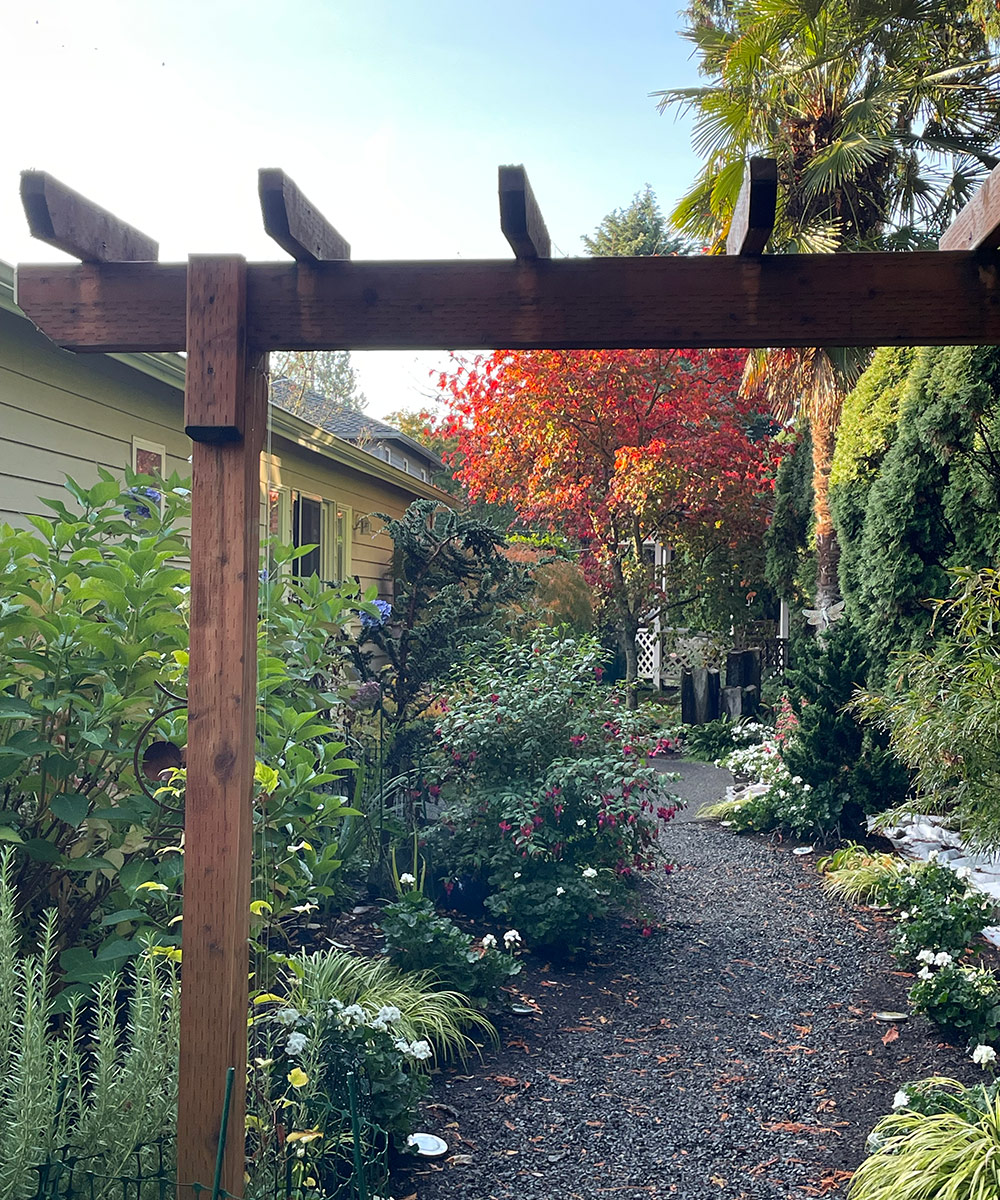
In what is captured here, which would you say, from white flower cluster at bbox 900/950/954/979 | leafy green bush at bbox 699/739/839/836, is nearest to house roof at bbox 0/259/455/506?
white flower cluster at bbox 900/950/954/979

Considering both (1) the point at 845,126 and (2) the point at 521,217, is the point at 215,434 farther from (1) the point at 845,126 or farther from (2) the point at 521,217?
(1) the point at 845,126

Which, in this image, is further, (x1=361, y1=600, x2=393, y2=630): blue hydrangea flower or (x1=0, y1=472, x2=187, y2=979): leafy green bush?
(x1=361, y1=600, x2=393, y2=630): blue hydrangea flower

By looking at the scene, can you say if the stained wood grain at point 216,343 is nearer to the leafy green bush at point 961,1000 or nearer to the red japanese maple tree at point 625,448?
the leafy green bush at point 961,1000

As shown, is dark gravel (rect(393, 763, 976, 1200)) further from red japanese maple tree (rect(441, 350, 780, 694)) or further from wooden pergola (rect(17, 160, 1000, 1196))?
red japanese maple tree (rect(441, 350, 780, 694))

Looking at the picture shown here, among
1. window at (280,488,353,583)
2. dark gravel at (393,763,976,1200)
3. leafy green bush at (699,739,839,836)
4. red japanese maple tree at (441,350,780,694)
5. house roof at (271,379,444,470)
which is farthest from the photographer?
house roof at (271,379,444,470)

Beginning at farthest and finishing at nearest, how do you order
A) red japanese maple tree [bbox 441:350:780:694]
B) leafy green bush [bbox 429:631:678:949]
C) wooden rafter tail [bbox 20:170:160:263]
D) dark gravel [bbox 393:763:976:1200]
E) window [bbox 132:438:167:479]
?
1. red japanese maple tree [bbox 441:350:780:694]
2. window [bbox 132:438:167:479]
3. leafy green bush [bbox 429:631:678:949]
4. dark gravel [bbox 393:763:976:1200]
5. wooden rafter tail [bbox 20:170:160:263]

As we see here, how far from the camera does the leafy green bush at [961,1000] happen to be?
3.96m

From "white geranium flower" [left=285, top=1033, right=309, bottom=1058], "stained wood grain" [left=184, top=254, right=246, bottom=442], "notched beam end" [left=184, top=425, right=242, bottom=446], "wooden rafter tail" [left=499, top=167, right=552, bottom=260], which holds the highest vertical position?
"wooden rafter tail" [left=499, top=167, right=552, bottom=260]

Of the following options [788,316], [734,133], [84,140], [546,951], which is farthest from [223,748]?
[84,140]

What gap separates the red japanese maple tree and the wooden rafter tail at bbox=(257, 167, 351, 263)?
1020 cm

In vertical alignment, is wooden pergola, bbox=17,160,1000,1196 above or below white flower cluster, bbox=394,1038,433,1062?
above

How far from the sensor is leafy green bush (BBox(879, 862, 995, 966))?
464 centimetres

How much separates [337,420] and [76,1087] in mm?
19976

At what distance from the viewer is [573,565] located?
1412cm
